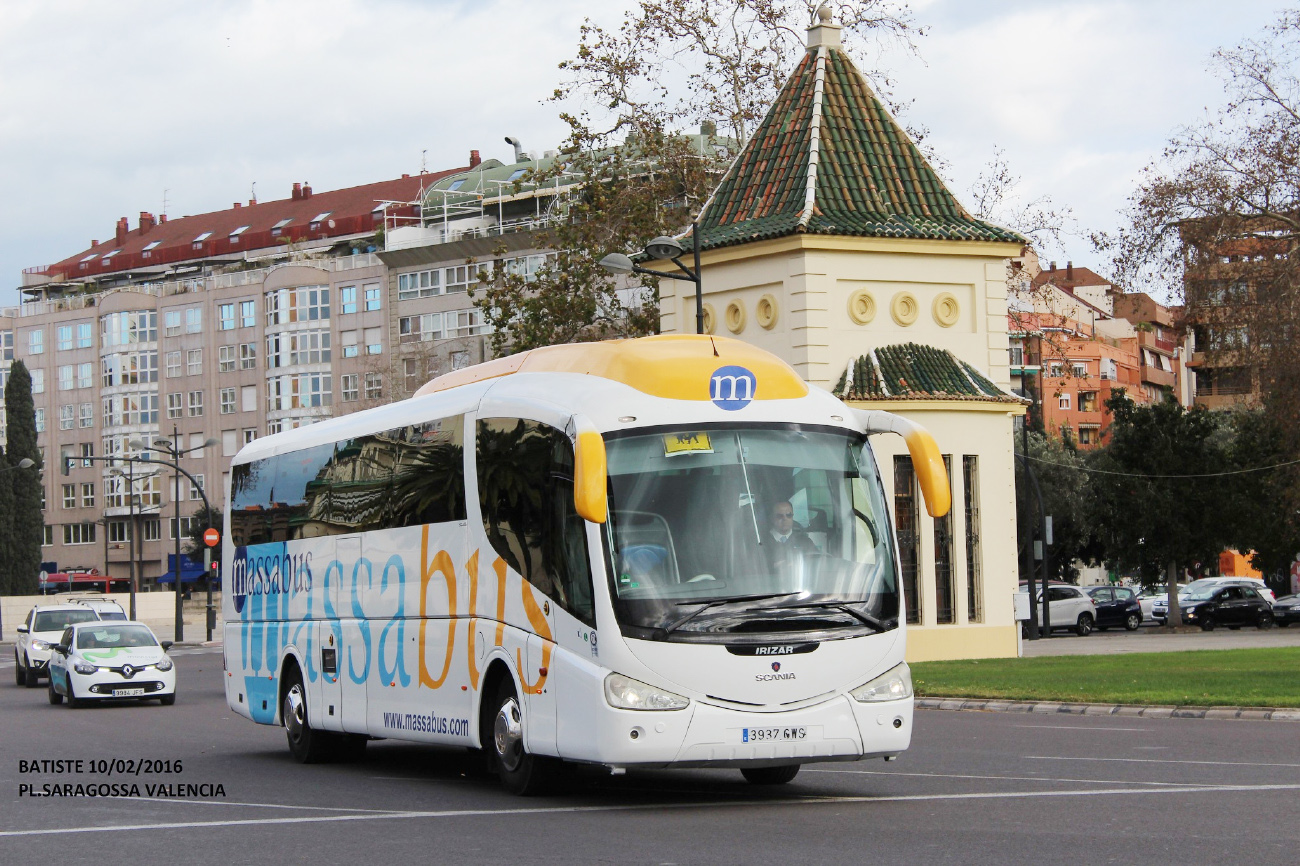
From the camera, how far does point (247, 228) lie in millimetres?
127688

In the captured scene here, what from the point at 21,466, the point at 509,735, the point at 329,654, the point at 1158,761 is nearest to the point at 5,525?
the point at 21,466

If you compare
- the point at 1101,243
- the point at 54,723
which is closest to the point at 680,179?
the point at 1101,243

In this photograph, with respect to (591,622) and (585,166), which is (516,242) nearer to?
(585,166)

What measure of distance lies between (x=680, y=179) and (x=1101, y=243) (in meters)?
10.3

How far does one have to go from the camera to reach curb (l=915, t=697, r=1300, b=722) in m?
20.6

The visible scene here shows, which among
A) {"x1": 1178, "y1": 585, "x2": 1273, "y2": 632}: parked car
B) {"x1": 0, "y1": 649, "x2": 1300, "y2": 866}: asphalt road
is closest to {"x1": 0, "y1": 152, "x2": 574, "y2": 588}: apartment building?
{"x1": 1178, "y1": 585, "x2": 1273, "y2": 632}: parked car

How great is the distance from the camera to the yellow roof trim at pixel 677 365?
43.5ft

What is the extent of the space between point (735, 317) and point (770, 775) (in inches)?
842

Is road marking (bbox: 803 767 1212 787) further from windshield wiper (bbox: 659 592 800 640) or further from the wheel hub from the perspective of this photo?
the wheel hub

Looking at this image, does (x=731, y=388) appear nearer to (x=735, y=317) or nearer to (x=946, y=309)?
(x=735, y=317)

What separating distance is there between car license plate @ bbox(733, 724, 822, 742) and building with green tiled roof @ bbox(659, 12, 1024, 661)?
2064 centimetres

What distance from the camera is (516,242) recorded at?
3989 inches

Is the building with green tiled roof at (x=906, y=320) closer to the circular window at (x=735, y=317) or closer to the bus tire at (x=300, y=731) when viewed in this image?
the circular window at (x=735, y=317)

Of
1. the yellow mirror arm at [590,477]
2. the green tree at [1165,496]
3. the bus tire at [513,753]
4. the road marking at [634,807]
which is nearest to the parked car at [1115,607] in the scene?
the green tree at [1165,496]
